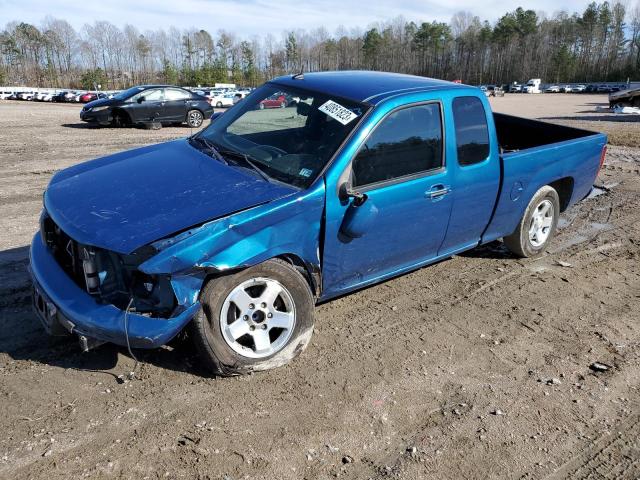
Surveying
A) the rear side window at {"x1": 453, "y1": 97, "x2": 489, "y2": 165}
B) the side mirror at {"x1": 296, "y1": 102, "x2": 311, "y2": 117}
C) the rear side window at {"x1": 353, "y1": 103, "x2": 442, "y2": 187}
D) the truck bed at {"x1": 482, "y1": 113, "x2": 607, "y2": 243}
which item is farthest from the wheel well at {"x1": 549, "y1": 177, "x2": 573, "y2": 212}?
the side mirror at {"x1": 296, "y1": 102, "x2": 311, "y2": 117}

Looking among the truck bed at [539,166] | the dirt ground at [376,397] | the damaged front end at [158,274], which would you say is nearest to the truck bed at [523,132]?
the truck bed at [539,166]

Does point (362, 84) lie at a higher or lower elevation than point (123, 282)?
higher

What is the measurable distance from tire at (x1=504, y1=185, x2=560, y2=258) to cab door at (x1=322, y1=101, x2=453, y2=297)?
4.80 feet

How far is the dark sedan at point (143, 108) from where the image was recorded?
17.5 metres

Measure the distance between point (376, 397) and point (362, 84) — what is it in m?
2.50

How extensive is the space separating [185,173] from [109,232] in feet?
2.95

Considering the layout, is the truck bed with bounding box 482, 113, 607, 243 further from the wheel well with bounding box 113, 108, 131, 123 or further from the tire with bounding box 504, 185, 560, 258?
the wheel well with bounding box 113, 108, 131, 123

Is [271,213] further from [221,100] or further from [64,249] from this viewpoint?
[221,100]

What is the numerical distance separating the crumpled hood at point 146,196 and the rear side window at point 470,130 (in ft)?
5.73

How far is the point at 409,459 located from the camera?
2816mm

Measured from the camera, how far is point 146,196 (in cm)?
349

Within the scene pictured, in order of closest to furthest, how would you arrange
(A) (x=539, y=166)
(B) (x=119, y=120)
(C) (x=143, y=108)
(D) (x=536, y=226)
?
(A) (x=539, y=166)
(D) (x=536, y=226)
(C) (x=143, y=108)
(B) (x=119, y=120)

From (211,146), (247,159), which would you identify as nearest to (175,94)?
(211,146)

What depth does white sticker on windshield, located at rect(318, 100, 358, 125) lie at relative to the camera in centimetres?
393
